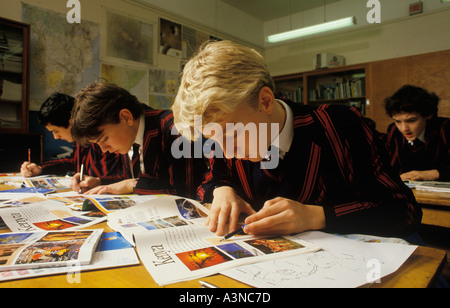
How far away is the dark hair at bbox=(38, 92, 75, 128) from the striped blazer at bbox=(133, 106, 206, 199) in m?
0.67

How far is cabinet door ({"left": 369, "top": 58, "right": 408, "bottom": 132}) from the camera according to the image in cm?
428

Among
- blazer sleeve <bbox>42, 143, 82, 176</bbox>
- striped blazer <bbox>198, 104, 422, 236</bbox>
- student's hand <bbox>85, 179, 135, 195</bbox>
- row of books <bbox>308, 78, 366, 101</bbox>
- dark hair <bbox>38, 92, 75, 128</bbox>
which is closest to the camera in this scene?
striped blazer <bbox>198, 104, 422, 236</bbox>

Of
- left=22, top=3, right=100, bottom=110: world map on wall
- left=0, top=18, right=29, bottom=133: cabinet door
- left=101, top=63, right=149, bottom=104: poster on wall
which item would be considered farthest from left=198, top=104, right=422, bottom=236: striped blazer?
left=101, top=63, right=149, bottom=104: poster on wall

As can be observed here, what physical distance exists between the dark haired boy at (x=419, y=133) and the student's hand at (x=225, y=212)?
1772mm

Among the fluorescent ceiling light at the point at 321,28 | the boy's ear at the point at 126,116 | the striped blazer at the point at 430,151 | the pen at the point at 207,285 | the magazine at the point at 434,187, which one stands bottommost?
the pen at the point at 207,285

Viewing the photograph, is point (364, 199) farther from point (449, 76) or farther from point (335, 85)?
point (335, 85)

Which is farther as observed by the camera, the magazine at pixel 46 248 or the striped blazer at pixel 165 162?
the striped blazer at pixel 165 162

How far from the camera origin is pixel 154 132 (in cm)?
153

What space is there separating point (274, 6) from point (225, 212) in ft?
17.6

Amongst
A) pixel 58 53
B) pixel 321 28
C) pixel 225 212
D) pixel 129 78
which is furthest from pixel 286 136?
pixel 321 28

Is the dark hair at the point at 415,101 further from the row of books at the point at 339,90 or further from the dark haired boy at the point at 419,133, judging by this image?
the row of books at the point at 339,90

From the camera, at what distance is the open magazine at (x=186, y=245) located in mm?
523

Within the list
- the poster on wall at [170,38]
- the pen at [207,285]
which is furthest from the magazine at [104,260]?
the poster on wall at [170,38]

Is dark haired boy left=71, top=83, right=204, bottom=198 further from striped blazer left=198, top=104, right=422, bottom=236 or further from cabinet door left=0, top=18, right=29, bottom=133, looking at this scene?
cabinet door left=0, top=18, right=29, bottom=133
